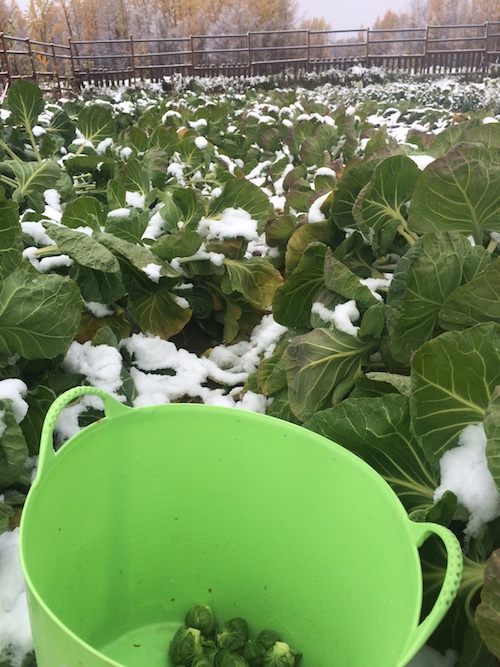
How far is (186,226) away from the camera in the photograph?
2.61m

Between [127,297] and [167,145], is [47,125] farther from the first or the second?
[127,297]

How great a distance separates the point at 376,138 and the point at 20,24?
155ft

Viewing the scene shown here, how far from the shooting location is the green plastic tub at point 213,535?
106cm

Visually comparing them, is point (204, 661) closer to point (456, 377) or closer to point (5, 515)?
point (5, 515)

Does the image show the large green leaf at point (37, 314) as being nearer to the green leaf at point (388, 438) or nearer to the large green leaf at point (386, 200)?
the green leaf at point (388, 438)

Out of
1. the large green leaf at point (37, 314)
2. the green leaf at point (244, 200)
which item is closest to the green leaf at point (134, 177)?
the green leaf at point (244, 200)

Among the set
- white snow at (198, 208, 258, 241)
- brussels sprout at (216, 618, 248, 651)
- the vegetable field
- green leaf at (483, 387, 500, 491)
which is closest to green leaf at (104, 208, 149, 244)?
the vegetable field

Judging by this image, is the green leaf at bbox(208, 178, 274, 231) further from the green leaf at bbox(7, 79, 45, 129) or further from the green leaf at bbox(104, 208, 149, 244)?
the green leaf at bbox(7, 79, 45, 129)

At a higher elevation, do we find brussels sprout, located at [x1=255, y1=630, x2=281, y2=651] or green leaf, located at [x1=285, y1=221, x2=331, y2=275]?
green leaf, located at [x1=285, y1=221, x2=331, y2=275]

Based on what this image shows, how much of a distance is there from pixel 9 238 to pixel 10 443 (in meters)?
0.64

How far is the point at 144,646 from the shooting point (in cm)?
145

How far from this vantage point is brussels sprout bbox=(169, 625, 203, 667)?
1330mm

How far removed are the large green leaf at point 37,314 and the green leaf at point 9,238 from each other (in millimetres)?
115

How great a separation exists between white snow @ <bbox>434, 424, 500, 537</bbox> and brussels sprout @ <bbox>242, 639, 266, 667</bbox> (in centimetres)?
54
